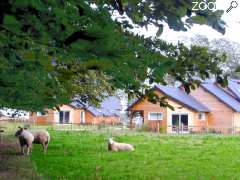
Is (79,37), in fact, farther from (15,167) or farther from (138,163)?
(138,163)

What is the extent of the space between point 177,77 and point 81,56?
7.05ft

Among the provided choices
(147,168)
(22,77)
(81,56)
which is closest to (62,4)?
(81,56)

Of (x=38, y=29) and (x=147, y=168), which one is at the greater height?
(x=38, y=29)

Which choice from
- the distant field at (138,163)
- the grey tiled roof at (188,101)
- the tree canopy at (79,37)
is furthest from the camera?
the grey tiled roof at (188,101)

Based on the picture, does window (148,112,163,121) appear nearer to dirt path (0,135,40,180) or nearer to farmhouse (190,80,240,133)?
farmhouse (190,80,240,133)

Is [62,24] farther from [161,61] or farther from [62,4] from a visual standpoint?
[161,61]

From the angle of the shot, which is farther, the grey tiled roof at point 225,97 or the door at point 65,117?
the door at point 65,117

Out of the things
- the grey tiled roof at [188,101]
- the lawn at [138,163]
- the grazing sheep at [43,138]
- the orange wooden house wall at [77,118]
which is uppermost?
the grey tiled roof at [188,101]

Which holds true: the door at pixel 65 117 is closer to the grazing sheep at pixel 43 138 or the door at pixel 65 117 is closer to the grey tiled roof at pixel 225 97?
the grey tiled roof at pixel 225 97

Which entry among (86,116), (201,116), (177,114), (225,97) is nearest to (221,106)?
(225,97)

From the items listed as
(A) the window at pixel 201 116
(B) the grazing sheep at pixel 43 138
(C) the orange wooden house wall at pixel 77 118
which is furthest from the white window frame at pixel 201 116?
(B) the grazing sheep at pixel 43 138

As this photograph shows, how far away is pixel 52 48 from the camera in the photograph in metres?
2.11

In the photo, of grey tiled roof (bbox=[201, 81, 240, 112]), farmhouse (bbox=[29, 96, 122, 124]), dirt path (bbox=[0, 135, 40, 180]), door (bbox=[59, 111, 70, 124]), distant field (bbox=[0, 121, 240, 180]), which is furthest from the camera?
door (bbox=[59, 111, 70, 124])

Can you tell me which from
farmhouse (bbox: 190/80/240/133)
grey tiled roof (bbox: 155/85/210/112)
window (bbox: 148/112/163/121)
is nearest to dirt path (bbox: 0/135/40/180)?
grey tiled roof (bbox: 155/85/210/112)
